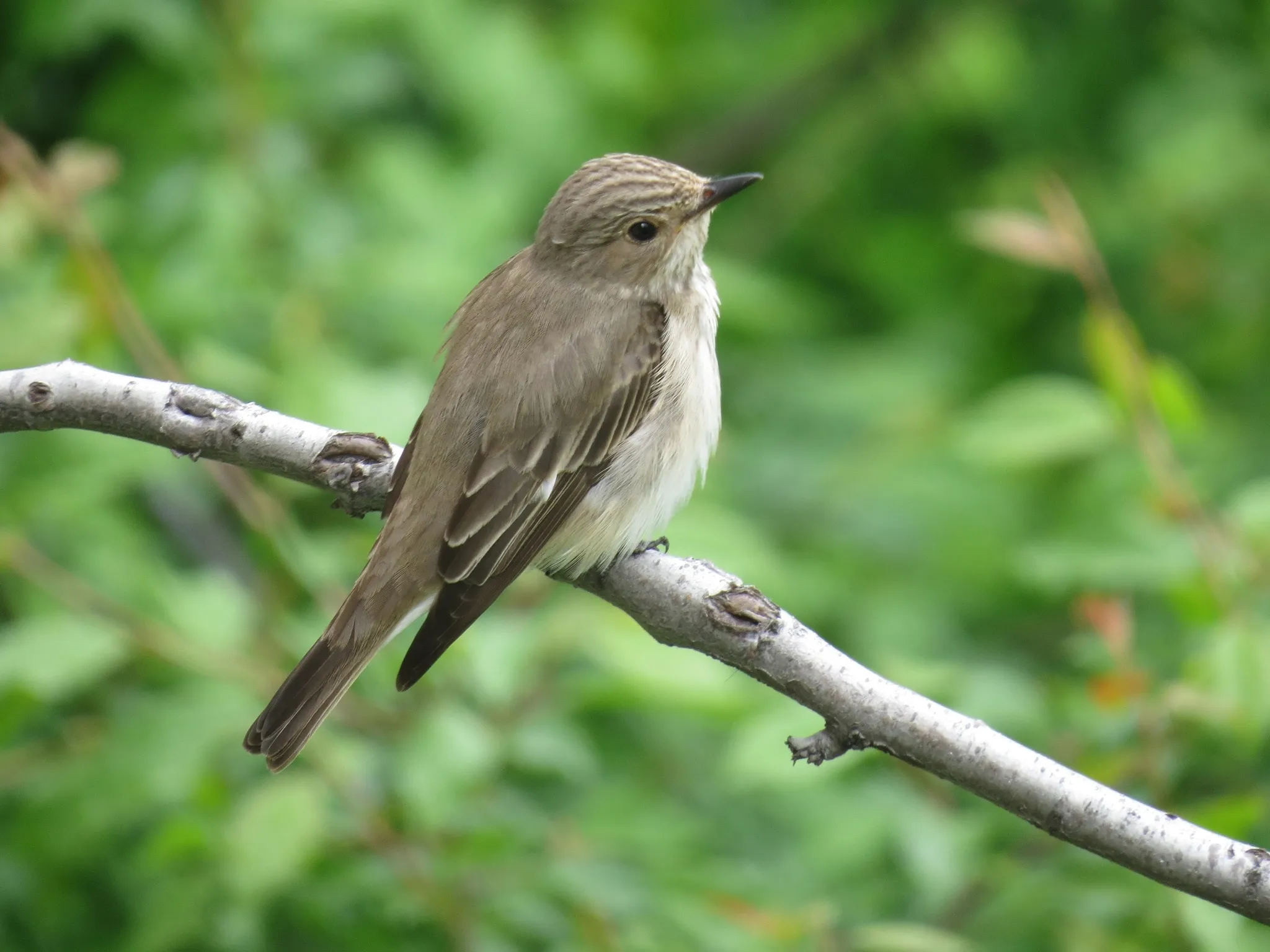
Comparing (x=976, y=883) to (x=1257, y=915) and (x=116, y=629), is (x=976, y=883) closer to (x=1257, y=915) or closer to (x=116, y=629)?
(x=1257, y=915)

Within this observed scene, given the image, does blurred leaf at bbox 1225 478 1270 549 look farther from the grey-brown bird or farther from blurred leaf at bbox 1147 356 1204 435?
the grey-brown bird

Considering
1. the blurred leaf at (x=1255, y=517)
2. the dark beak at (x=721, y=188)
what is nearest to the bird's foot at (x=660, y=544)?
the dark beak at (x=721, y=188)

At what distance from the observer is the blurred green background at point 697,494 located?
3584 mm

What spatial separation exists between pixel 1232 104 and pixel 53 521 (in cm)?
483

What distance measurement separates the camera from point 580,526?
3908 mm

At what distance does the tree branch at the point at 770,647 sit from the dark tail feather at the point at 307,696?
37 cm

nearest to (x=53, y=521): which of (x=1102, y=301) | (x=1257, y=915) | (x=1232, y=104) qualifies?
(x=1102, y=301)

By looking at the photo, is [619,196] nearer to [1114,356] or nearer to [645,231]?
[645,231]

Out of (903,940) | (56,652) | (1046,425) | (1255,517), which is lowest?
(56,652)

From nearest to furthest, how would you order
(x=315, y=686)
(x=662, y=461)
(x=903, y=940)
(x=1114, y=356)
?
(x=903, y=940)
(x=315, y=686)
(x=1114, y=356)
(x=662, y=461)

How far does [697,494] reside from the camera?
505 centimetres

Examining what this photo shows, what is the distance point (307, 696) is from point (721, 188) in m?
1.97

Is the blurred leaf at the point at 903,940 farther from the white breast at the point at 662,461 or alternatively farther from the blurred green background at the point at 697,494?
the white breast at the point at 662,461

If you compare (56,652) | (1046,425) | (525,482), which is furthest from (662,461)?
(56,652)
